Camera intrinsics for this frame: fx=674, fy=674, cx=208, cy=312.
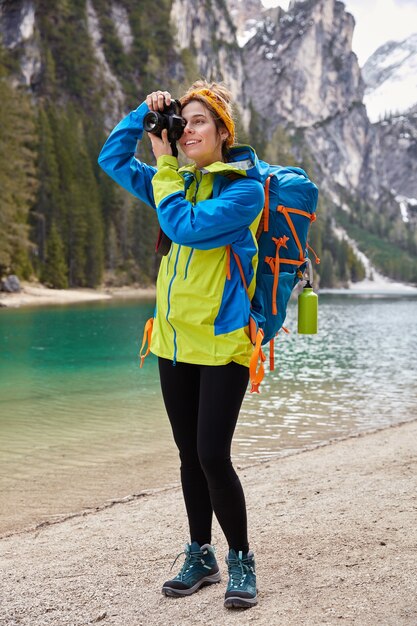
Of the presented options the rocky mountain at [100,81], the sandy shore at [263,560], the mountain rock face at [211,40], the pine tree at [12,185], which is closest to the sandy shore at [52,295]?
the pine tree at [12,185]

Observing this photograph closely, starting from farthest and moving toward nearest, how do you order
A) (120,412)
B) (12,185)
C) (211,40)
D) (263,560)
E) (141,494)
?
1. (211,40)
2. (12,185)
3. (120,412)
4. (141,494)
5. (263,560)

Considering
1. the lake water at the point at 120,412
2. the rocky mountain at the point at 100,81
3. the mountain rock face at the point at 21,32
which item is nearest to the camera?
the lake water at the point at 120,412

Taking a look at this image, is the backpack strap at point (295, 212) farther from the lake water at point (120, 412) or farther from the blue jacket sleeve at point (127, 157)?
the lake water at point (120, 412)

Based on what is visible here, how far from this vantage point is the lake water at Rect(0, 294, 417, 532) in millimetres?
7043

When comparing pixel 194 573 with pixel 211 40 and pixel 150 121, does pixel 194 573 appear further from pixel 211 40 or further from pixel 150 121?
pixel 211 40

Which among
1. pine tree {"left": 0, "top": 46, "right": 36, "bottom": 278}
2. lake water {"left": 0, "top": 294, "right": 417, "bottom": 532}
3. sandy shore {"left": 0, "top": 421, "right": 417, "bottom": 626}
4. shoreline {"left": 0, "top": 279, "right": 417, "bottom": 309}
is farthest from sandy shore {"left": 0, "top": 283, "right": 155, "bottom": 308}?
sandy shore {"left": 0, "top": 421, "right": 417, "bottom": 626}

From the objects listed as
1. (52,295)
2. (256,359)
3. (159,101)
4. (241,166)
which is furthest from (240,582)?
(52,295)

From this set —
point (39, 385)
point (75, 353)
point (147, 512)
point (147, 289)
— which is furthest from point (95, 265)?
point (147, 512)

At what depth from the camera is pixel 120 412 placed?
11.3 m

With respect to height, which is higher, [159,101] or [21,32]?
[21,32]

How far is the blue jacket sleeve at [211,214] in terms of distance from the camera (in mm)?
2902

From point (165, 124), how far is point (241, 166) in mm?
423

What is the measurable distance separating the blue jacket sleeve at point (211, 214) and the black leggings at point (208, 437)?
586mm

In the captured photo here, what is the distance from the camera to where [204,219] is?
2.89 m
